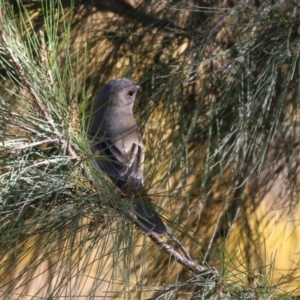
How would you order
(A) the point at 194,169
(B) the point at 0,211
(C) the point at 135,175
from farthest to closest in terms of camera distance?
(A) the point at 194,169 < (C) the point at 135,175 < (B) the point at 0,211

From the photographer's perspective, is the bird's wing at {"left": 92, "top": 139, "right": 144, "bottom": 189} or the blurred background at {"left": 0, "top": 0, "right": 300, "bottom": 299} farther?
the blurred background at {"left": 0, "top": 0, "right": 300, "bottom": 299}

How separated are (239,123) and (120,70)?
0.30 metres

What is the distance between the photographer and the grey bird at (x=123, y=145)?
42.0 inches

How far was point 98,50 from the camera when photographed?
60.4 inches

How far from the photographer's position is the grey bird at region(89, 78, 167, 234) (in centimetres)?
107

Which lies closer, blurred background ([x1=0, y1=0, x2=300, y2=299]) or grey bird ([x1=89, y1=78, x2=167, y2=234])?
grey bird ([x1=89, y1=78, x2=167, y2=234])

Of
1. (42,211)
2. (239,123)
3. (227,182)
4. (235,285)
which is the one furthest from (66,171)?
(227,182)

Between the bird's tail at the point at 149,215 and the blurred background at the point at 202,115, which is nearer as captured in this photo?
the bird's tail at the point at 149,215

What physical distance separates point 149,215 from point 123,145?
28 cm

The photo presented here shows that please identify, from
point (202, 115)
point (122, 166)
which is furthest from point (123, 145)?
point (202, 115)

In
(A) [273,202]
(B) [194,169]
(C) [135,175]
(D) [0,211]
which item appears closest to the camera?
(D) [0,211]

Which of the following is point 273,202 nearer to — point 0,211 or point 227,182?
point 227,182

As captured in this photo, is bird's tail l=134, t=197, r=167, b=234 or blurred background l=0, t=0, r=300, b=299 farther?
blurred background l=0, t=0, r=300, b=299

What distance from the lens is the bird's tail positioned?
40.5 inches
